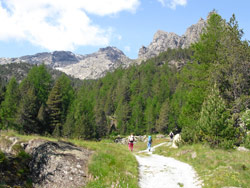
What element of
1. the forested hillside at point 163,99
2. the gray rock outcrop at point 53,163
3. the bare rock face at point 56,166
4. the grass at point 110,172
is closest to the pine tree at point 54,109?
the forested hillside at point 163,99

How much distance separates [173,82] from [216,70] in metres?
95.6

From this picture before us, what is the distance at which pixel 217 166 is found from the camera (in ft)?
39.1

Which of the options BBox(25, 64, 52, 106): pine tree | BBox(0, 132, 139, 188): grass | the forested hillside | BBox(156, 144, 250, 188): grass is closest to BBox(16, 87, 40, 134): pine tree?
the forested hillside

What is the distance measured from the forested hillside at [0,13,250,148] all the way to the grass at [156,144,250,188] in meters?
2.20

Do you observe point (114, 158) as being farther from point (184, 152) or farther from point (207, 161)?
point (184, 152)

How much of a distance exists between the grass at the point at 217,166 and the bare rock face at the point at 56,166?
591cm

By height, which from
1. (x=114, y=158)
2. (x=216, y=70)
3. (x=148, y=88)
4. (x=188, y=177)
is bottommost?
(x=188, y=177)

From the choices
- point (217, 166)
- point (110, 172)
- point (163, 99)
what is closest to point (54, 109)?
point (110, 172)

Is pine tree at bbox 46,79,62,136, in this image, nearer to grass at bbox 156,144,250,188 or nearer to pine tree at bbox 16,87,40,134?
pine tree at bbox 16,87,40,134

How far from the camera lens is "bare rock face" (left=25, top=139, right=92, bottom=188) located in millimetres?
8711

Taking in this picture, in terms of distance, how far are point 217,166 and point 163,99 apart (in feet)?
285

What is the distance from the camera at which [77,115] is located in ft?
159

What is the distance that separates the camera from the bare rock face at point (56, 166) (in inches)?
343

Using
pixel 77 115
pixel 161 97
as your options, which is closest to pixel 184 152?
pixel 77 115
